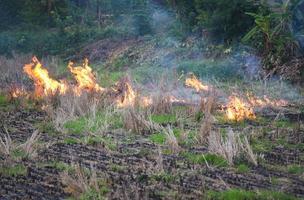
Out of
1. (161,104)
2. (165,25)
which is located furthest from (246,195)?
(165,25)

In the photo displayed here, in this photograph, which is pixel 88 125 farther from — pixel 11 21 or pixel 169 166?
pixel 11 21

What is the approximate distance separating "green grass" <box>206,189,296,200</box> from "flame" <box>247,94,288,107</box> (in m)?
6.38

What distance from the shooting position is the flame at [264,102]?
42.6 feet

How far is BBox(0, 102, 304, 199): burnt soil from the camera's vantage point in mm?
6973

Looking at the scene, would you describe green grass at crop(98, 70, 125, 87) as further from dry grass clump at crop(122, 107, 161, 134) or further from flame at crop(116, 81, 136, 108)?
dry grass clump at crop(122, 107, 161, 134)

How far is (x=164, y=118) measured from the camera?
39.9 ft

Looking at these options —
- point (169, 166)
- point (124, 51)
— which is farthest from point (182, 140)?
point (124, 51)

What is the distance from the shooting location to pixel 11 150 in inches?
359

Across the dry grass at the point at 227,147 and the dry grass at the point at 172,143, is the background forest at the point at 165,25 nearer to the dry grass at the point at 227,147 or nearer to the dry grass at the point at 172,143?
the dry grass at the point at 172,143

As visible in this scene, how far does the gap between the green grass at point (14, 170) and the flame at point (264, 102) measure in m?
6.68

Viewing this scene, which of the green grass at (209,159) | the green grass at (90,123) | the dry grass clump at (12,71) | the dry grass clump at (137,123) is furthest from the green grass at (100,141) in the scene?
the dry grass clump at (12,71)

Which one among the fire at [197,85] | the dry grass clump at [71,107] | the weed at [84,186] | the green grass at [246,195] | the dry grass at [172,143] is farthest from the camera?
the fire at [197,85]

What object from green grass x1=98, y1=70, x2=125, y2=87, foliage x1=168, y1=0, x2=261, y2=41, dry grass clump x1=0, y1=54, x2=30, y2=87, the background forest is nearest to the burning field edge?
the background forest

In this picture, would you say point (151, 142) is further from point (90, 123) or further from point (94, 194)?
point (94, 194)
